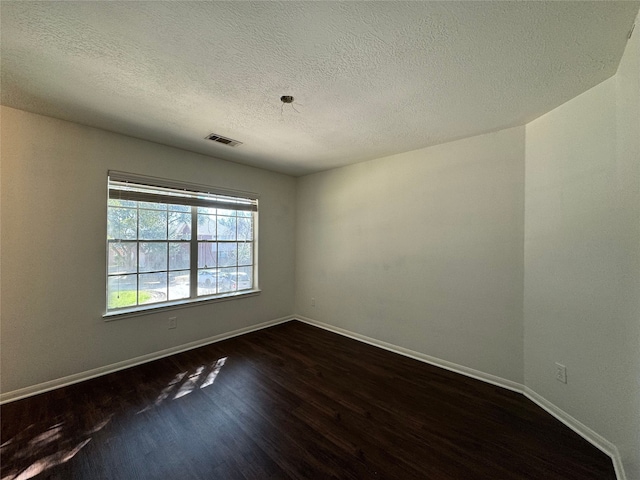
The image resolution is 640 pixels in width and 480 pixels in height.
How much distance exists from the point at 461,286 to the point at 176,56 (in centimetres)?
311

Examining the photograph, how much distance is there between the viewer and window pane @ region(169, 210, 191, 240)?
119 inches

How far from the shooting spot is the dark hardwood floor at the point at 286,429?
4.80 feet

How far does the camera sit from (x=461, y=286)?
8.56 ft

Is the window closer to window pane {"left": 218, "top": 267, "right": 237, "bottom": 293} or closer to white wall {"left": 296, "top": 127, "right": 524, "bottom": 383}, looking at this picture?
window pane {"left": 218, "top": 267, "right": 237, "bottom": 293}

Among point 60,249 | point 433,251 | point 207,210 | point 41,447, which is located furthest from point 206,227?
point 433,251

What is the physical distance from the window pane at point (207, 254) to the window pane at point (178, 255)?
16cm

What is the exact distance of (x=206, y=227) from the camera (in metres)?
3.36

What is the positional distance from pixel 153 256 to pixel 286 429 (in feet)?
7.83

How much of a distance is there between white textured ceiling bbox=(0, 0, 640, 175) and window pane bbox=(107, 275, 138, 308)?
1603mm

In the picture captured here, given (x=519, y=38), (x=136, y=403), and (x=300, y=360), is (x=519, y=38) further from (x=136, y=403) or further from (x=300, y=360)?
(x=136, y=403)

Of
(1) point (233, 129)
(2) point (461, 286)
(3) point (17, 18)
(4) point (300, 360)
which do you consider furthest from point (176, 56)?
(2) point (461, 286)

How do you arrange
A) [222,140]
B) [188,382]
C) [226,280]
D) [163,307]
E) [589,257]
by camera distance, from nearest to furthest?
[589,257] < [188,382] < [222,140] < [163,307] < [226,280]

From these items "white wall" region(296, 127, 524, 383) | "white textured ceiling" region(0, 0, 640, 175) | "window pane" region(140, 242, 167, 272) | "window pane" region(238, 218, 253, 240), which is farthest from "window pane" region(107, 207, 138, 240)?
"white wall" region(296, 127, 524, 383)

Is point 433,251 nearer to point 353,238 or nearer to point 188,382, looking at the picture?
point 353,238
